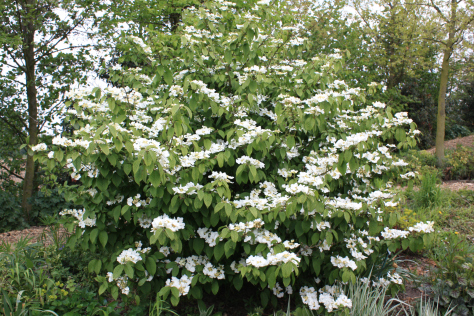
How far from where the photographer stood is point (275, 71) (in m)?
2.93

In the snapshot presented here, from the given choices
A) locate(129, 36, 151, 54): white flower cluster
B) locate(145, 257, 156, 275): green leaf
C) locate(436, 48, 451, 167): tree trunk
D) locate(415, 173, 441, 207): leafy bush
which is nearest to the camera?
locate(145, 257, 156, 275): green leaf

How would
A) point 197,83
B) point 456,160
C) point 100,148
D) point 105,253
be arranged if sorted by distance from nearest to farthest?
point 100,148 < point 197,83 < point 105,253 < point 456,160

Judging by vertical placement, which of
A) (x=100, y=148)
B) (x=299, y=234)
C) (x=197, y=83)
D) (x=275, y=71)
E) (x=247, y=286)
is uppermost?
(x=275, y=71)

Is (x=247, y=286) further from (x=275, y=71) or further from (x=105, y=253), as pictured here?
(x=275, y=71)

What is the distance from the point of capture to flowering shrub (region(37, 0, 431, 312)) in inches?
75.9

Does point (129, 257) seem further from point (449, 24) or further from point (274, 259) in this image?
point (449, 24)

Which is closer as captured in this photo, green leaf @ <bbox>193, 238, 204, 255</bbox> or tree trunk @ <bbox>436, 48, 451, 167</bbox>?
green leaf @ <bbox>193, 238, 204, 255</bbox>

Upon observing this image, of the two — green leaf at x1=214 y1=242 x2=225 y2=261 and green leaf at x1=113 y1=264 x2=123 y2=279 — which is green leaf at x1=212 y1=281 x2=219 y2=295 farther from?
green leaf at x1=113 y1=264 x2=123 y2=279

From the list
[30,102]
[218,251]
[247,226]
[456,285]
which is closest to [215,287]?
[218,251]

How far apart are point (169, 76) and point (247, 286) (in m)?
1.81

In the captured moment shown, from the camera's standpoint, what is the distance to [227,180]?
78.5 inches

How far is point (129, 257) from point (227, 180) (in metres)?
0.75

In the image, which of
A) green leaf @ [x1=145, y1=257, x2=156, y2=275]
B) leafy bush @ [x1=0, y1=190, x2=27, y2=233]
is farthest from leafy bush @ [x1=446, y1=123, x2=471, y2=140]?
green leaf @ [x1=145, y1=257, x2=156, y2=275]

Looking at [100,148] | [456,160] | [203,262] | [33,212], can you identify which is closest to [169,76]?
[100,148]
